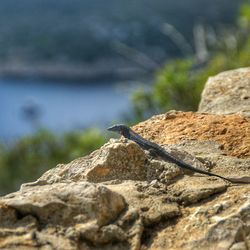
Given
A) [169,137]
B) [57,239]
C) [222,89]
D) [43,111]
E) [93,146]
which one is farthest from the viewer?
[43,111]

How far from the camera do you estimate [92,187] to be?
2443 millimetres

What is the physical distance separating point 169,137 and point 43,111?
155 ft

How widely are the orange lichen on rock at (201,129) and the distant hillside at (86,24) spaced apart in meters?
36.1

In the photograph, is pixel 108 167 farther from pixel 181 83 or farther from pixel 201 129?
pixel 181 83

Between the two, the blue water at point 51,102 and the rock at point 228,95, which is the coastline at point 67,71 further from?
the rock at point 228,95

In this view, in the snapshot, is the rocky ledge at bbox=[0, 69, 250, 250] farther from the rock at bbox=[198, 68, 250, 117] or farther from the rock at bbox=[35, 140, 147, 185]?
the rock at bbox=[198, 68, 250, 117]

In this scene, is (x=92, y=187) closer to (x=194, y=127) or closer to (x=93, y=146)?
(x=194, y=127)

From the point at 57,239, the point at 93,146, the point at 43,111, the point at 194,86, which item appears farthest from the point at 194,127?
the point at 43,111

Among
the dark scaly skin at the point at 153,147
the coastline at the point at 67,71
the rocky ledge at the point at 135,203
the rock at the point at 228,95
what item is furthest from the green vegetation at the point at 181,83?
the coastline at the point at 67,71

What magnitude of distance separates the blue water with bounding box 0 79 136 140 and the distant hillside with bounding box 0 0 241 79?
88.5 inches

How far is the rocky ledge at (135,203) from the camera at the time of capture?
7.74 ft

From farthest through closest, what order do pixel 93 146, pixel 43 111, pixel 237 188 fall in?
1. pixel 43 111
2. pixel 93 146
3. pixel 237 188

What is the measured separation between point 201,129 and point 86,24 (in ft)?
160

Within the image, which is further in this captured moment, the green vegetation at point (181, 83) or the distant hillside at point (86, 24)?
the distant hillside at point (86, 24)
